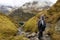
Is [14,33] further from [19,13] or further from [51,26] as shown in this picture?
[19,13]

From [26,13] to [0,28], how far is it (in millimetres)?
46938

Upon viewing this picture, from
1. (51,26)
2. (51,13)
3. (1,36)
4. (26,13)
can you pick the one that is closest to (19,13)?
(26,13)

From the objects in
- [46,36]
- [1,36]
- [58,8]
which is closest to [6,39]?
[1,36]

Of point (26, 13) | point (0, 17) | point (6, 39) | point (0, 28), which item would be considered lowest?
point (6, 39)

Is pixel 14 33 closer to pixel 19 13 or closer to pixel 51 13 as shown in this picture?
pixel 51 13

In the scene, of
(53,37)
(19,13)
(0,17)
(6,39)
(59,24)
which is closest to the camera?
(6,39)

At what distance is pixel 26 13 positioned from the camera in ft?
228

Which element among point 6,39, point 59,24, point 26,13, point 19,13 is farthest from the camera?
point 19,13

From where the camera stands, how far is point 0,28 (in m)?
22.5

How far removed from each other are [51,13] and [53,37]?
29.1 ft

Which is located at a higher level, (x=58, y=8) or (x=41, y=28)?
(x=58, y=8)

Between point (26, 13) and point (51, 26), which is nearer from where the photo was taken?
point (51, 26)

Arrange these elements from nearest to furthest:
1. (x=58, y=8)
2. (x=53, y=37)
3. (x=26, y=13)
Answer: (x=53, y=37) → (x=58, y=8) → (x=26, y=13)

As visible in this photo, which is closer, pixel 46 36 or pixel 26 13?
pixel 46 36
